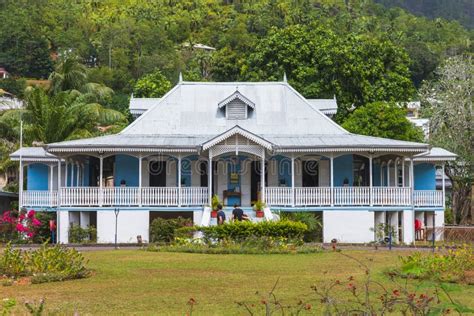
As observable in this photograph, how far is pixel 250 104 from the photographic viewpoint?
39.5 meters

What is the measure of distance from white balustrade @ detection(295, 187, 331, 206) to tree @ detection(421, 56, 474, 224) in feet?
46.4

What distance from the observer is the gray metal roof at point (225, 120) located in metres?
37.9

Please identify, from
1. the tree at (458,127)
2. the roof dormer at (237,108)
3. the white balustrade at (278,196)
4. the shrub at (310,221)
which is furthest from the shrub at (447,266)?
the tree at (458,127)

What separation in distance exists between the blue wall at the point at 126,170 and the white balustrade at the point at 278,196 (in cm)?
596

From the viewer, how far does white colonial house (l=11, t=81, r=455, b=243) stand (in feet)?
118

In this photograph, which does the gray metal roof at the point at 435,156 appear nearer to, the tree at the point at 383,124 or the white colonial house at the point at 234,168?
the white colonial house at the point at 234,168

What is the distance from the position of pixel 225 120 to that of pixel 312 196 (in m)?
5.66

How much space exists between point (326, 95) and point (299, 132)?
46.0ft

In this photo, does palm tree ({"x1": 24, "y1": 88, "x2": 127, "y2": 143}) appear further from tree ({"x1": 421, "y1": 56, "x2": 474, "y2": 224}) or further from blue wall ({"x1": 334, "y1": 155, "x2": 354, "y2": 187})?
tree ({"x1": 421, "y1": 56, "x2": 474, "y2": 224})

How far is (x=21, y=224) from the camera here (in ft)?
116

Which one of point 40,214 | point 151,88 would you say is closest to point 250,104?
point 40,214

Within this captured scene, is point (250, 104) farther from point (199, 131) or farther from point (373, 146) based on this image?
point (373, 146)

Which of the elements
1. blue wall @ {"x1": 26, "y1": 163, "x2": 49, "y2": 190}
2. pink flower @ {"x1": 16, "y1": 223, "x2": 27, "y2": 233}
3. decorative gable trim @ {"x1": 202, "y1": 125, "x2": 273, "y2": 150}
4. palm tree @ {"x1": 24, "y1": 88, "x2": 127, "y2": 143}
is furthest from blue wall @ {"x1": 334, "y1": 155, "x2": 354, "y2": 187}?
palm tree @ {"x1": 24, "y1": 88, "x2": 127, "y2": 143}

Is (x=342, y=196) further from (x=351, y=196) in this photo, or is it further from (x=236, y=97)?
(x=236, y=97)
